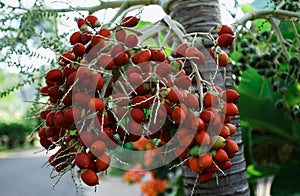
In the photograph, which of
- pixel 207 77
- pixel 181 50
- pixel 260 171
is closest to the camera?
pixel 181 50

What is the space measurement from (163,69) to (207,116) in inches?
3.4

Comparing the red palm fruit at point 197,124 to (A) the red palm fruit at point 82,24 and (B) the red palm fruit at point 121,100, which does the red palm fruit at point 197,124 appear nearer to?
(B) the red palm fruit at point 121,100

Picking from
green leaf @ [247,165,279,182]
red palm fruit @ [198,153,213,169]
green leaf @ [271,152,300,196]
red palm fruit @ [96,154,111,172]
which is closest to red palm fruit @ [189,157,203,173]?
red palm fruit @ [198,153,213,169]

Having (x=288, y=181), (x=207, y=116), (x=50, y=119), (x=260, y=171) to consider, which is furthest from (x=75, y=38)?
(x=260, y=171)

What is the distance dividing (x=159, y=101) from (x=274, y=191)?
1.06 metres

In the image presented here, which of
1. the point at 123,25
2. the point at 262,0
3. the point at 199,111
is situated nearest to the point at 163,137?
the point at 199,111

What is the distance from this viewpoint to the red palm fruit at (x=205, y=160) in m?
0.54

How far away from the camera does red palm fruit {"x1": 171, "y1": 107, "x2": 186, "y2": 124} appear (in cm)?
55

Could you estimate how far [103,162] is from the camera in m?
0.55

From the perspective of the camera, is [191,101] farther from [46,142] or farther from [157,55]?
[46,142]

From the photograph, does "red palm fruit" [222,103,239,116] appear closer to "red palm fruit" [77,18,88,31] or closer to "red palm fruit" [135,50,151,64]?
"red palm fruit" [135,50,151,64]

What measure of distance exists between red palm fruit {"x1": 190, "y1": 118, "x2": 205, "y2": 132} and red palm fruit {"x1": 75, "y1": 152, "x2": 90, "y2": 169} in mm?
142

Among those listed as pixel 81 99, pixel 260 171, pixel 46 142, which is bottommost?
pixel 260 171

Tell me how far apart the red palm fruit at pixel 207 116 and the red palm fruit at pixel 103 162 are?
0.44ft
